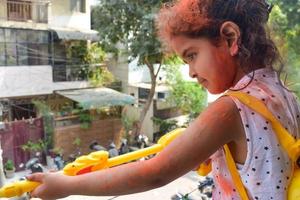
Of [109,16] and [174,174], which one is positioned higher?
[109,16]

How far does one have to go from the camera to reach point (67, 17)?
346 cm

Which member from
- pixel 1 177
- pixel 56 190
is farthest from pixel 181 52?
pixel 1 177

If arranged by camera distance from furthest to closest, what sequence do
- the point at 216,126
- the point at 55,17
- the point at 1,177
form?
1. the point at 55,17
2. the point at 1,177
3. the point at 216,126

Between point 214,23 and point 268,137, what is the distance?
0.38 feet

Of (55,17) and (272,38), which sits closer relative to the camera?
(272,38)

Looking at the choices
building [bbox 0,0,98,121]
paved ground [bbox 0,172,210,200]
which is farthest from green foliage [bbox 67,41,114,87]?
paved ground [bbox 0,172,210,200]

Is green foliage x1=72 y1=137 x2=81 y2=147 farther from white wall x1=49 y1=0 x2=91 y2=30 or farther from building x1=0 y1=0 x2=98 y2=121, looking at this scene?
white wall x1=49 y1=0 x2=91 y2=30

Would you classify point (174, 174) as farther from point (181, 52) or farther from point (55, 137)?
point (55, 137)

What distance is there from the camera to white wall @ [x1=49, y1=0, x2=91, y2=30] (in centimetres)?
320

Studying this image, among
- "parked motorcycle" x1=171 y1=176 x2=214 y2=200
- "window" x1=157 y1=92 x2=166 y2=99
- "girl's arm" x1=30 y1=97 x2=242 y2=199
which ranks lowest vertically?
"parked motorcycle" x1=171 y1=176 x2=214 y2=200

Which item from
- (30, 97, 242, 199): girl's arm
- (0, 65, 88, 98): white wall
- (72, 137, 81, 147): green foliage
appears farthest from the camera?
(72, 137, 81, 147): green foliage

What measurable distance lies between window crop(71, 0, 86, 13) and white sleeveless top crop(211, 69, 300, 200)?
129 inches

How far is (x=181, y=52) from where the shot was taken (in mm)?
344

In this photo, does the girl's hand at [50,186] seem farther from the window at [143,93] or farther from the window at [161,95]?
the window at [161,95]
